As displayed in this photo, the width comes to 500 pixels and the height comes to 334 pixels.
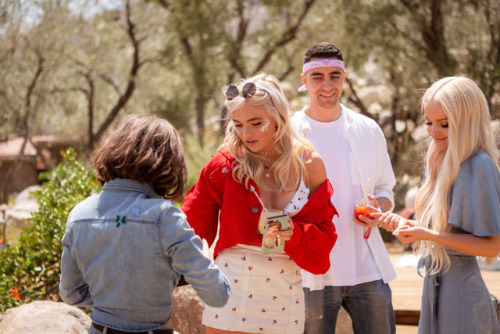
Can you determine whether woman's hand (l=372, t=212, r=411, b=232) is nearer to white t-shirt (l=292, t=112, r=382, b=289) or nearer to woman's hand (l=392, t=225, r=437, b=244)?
woman's hand (l=392, t=225, r=437, b=244)

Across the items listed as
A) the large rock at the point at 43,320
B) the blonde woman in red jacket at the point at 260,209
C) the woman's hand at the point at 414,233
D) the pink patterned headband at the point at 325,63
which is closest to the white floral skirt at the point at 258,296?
the blonde woman in red jacket at the point at 260,209

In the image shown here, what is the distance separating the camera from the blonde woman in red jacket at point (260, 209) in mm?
2736

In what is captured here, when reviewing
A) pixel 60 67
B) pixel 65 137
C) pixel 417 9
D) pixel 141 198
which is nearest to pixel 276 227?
pixel 141 198

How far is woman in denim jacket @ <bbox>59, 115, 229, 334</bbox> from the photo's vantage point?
7.00 ft

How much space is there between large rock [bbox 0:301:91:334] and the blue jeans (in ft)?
4.98

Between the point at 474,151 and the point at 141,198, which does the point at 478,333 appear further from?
the point at 141,198

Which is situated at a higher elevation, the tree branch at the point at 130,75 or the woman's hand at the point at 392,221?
the tree branch at the point at 130,75

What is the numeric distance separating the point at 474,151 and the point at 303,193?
2.64 feet

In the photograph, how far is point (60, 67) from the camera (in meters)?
20.6

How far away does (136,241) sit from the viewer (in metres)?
2.14

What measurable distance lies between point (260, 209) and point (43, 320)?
1.89 metres

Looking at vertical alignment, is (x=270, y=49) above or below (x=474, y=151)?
above

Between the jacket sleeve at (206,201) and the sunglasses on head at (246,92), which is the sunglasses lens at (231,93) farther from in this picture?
the jacket sleeve at (206,201)

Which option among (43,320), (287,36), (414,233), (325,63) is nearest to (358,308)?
(414,233)
